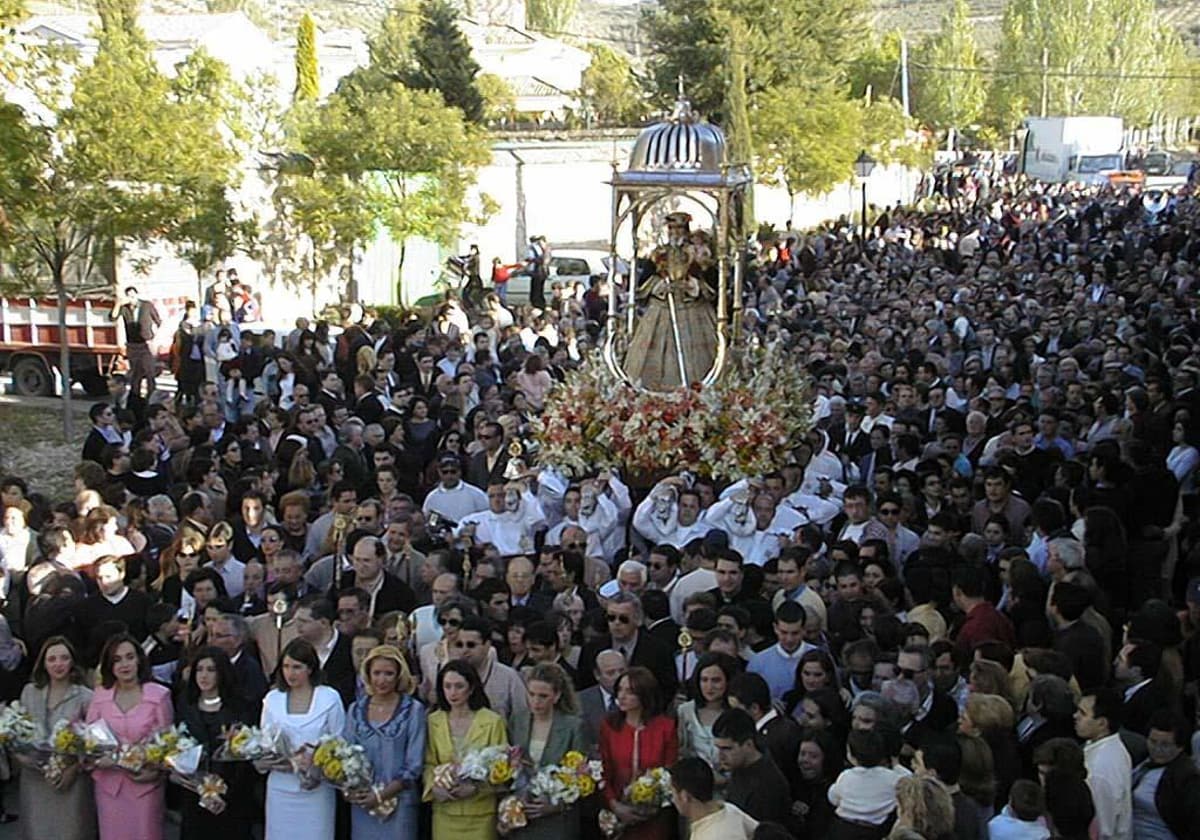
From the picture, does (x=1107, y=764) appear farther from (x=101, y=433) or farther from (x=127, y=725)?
(x=101, y=433)

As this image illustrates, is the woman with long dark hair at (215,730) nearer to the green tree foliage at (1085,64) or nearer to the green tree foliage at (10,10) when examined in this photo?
the green tree foliage at (10,10)

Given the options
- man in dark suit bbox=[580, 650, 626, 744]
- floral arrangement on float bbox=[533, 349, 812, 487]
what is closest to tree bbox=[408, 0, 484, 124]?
floral arrangement on float bbox=[533, 349, 812, 487]

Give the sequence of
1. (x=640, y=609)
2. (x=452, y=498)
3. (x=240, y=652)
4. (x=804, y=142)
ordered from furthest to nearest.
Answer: (x=804, y=142) < (x=452, y=498) < (x=640, y=609) < (x=240, y=652)

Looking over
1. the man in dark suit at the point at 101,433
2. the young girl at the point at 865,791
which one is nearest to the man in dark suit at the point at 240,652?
the young girl at the point at 865,791

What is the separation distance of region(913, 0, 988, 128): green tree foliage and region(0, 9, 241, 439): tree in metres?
71.1

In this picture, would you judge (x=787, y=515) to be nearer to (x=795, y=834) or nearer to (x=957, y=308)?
(x=795, y=834)

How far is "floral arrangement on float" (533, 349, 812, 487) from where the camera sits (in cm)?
1390

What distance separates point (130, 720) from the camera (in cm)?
745

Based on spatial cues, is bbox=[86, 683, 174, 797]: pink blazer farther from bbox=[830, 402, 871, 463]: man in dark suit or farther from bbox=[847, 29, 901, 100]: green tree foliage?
bbox=[847, 29, 901, 100]: green tree foliage

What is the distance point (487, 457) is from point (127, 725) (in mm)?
6024

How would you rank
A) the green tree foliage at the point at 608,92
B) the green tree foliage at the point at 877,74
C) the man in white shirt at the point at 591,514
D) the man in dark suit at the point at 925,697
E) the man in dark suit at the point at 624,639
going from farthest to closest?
1. the green tree foliage at the point at 877,74
2. the green tree foliage at the point at 608,92
3. the man in white shirt at the point at 591,514
4. the man in dark suit at the point at 624,639
5. the man in dark suit at the point at 925,697

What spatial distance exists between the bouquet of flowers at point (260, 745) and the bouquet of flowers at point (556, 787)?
1015 mm

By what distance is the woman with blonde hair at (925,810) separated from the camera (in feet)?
18.9

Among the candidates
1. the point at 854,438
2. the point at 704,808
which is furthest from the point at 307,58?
the point at 704,808
